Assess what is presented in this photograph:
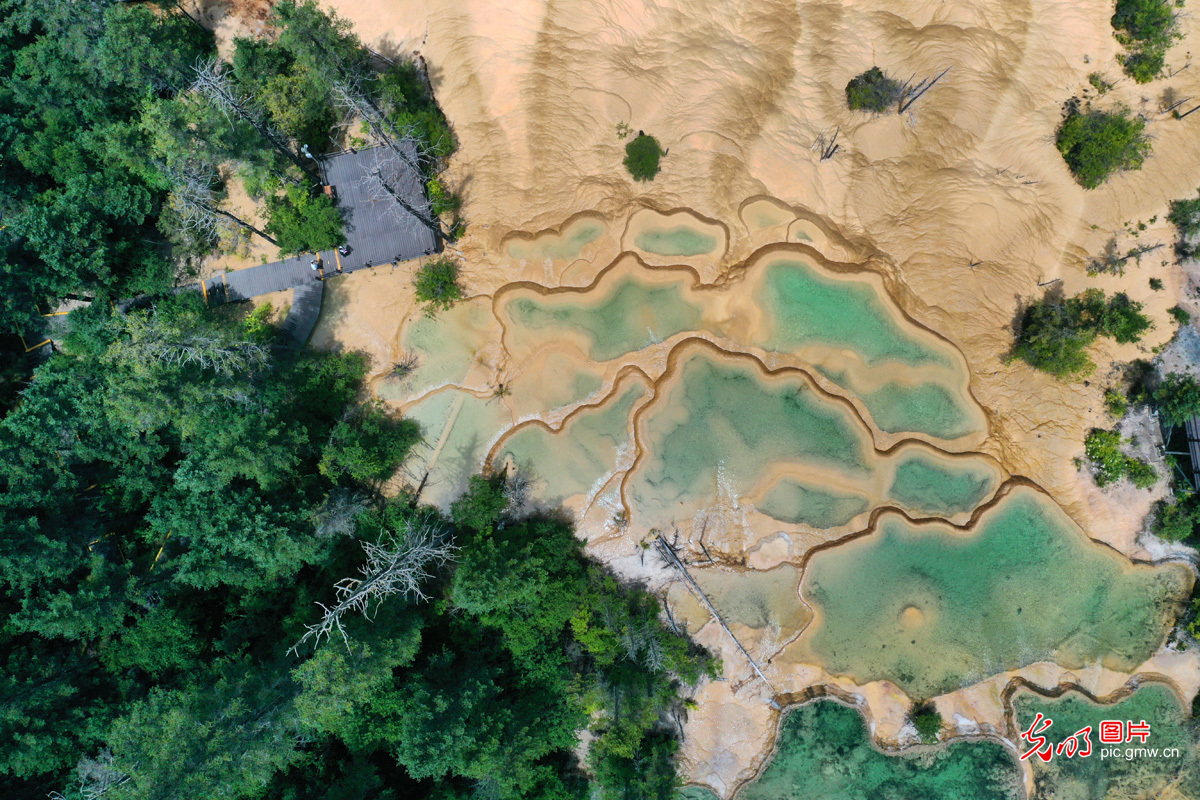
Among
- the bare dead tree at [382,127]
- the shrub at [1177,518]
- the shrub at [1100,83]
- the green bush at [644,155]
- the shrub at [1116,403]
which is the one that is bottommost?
the shrub at [1177,518]

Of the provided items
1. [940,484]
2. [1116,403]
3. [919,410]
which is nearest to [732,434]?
[919,410]

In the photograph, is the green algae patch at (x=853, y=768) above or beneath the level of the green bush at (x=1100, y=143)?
beneath

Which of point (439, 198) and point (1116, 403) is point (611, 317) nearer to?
point (439, 198)

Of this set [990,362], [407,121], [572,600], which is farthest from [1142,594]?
[407,121]

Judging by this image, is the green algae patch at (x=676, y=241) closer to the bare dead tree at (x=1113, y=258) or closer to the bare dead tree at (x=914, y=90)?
the bare dead tree at (x=914, y=90)

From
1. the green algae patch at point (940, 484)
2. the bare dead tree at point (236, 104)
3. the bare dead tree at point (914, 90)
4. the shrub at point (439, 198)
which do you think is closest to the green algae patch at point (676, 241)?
the shrub at point (439, 198)

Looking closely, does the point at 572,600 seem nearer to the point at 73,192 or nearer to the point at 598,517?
the point at 598,517
